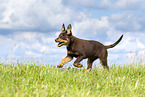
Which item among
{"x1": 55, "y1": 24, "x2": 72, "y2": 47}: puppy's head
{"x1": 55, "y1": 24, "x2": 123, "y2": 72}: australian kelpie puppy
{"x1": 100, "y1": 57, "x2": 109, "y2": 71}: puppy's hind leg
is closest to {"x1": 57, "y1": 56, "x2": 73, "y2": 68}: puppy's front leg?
{"x1": 55, "y1": 24, "x2": 123, "y2": 72}: australian kelpie puppy

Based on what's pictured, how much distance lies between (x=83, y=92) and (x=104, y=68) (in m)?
3.41

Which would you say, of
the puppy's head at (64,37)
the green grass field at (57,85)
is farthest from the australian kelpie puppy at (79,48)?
the green grass field at (57,85)

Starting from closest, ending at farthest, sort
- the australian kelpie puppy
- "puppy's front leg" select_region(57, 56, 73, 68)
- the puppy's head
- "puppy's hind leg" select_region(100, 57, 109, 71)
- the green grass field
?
the green grass field, the puppy's head, the australian kelpie puppy, "puppy's front leg" select_region(57, 56, 73, 68), "puppy's hind leg" select_region(100, 57, 109, 71)

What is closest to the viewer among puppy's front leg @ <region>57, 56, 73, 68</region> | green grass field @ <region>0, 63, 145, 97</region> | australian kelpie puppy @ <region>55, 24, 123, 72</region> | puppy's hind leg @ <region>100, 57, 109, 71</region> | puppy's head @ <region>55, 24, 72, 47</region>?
green grass field @ <region>0, 63, 145, 97</region>

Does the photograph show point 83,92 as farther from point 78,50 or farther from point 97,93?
point 78,50

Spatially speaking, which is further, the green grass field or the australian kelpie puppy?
the australian kelpie puppy

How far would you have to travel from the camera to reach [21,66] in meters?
7.90

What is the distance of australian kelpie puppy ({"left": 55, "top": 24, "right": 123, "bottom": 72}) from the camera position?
7335 millimetres

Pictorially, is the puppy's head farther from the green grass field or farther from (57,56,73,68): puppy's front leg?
the green grass field

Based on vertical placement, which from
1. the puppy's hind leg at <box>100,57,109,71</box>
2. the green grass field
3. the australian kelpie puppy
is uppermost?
the australian kelpie puppy

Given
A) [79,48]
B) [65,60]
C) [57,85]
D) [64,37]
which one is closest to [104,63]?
[79,48]

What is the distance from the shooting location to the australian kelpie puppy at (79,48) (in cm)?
734

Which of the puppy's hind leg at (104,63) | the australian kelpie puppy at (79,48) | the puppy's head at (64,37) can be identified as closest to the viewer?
the puppy's head at (64,37)

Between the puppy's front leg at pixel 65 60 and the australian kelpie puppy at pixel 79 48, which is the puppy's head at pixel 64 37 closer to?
the australian kelpie puppy at pixel 79 48
